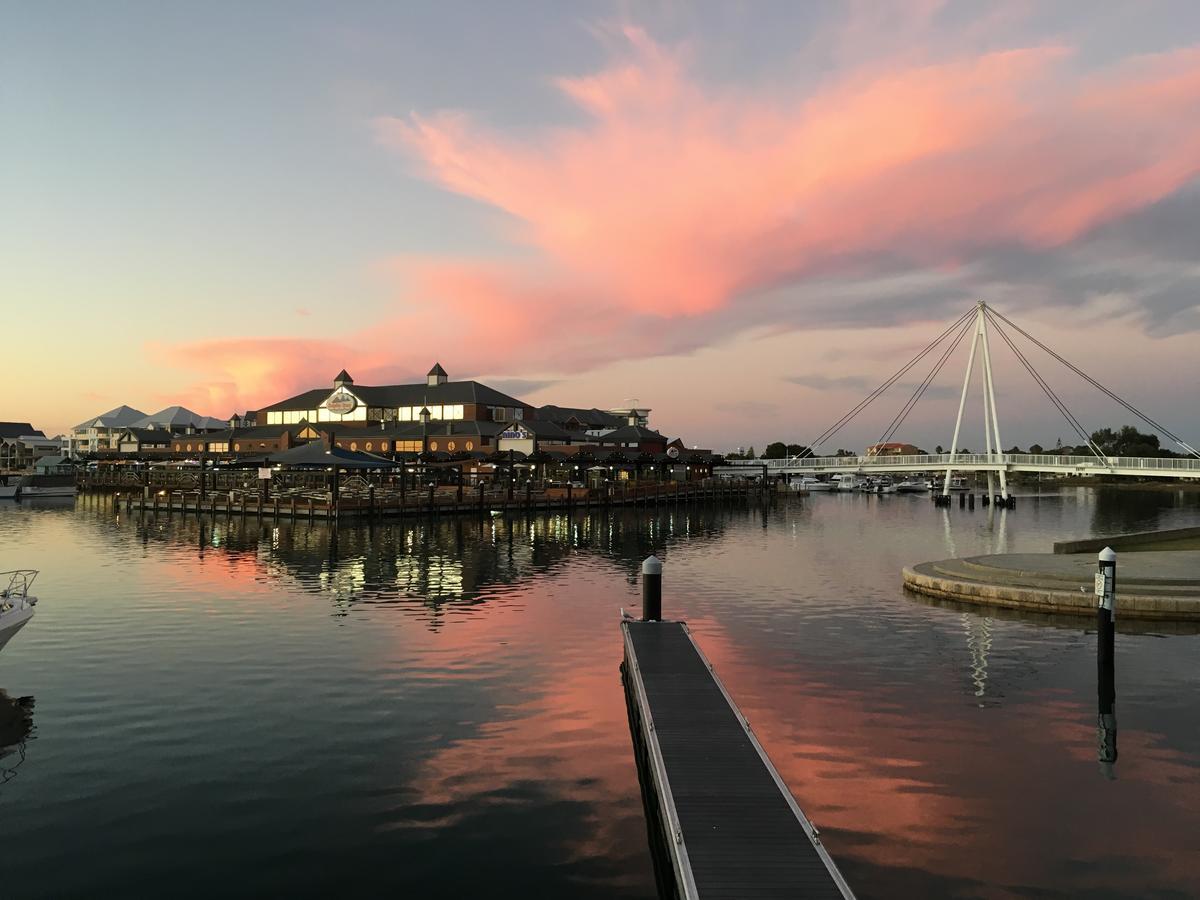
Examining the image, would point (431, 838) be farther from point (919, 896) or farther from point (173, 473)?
point (173, 473)

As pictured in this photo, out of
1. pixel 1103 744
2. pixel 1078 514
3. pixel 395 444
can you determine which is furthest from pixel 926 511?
pixel 1103 744

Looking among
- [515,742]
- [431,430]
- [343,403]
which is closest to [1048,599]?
[515,742]

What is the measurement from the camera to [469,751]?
15.5 meters

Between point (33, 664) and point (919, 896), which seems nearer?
point (919, 896)

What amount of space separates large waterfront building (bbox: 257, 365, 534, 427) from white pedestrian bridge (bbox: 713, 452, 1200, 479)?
38.3m

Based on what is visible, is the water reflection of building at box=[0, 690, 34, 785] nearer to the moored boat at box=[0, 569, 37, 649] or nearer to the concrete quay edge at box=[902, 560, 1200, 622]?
the moored boat at box=[0, 569, 37, 649]

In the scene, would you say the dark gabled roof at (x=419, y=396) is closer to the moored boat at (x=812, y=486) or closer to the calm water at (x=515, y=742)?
the moored boat at (x=812, y=486)

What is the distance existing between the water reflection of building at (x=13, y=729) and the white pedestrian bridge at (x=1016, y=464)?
97.1 metres

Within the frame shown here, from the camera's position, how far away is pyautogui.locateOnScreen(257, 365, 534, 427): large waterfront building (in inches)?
5212

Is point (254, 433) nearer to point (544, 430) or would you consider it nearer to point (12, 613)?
point (544, 430)

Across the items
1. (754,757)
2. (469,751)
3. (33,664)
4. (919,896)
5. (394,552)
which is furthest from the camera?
(394,552)

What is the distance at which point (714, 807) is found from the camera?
35.8ft

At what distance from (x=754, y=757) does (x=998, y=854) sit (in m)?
3.43

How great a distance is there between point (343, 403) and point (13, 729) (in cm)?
12717
